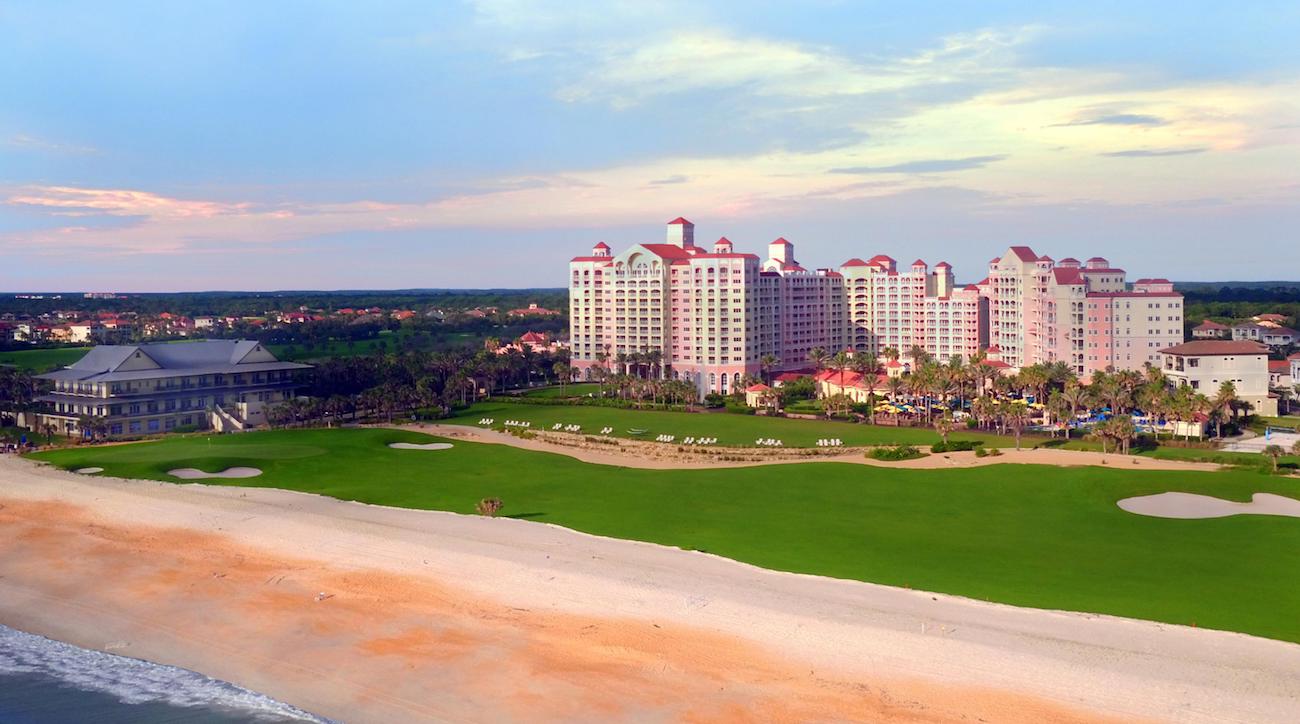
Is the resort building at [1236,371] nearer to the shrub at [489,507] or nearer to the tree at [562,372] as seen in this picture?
the tree at [562,372]

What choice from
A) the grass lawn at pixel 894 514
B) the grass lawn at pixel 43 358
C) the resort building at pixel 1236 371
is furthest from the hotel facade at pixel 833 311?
the grass lawn at pixel 43 358

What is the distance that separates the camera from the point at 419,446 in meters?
69.2

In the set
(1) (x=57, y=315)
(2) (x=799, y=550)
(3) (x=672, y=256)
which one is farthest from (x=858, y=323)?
(1) (x=57, y=315)

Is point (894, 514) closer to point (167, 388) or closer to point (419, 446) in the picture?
point (419, 446)

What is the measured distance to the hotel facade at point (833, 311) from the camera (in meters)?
92.6

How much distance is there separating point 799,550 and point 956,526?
8730 mm

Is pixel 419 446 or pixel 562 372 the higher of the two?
pixel 562 372

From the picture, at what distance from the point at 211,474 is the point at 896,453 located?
136 ft

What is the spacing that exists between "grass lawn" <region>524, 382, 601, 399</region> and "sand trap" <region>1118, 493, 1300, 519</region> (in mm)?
57341

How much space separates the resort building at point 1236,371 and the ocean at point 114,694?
74.6 metres

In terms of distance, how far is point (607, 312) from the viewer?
114m

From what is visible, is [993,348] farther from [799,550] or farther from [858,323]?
[799,550]

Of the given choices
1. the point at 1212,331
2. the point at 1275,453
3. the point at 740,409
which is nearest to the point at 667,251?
the point at 740,409

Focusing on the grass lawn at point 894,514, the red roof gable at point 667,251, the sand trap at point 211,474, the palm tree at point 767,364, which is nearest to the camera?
the grass lawn at point 894,514
